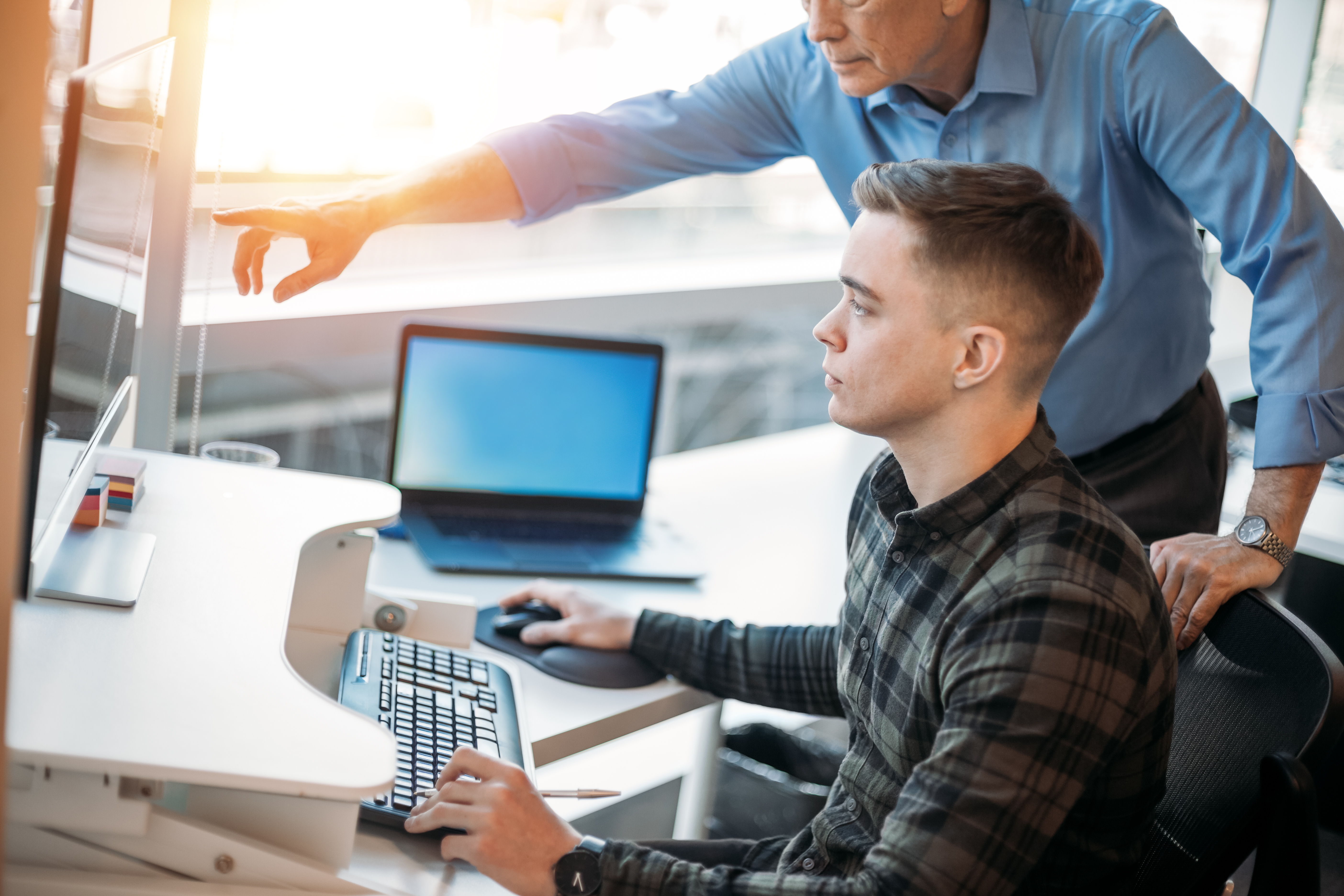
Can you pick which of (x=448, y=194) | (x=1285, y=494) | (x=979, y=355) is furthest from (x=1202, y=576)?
(x=448, y=194)

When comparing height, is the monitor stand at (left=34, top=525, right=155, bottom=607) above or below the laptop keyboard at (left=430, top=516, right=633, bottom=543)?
above

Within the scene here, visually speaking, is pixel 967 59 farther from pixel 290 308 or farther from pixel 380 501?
pixel 290 308

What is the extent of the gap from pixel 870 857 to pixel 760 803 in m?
1.39

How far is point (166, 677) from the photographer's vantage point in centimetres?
88

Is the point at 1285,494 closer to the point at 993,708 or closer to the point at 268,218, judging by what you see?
the point at 993,708

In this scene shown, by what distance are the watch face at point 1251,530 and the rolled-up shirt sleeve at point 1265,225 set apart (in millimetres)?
95

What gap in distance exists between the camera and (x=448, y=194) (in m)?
1.55

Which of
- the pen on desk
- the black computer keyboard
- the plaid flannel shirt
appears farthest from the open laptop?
the plaid flannel shirt

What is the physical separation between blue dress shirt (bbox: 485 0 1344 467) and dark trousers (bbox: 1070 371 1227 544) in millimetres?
27

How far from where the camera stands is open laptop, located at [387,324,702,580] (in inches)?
Answer: 69.7

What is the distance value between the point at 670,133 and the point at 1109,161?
624mm

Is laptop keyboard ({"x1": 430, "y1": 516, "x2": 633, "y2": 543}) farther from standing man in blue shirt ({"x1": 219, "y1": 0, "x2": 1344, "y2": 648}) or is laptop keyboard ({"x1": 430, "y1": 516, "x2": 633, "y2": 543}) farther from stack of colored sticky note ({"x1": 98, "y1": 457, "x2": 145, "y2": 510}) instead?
stack of colored sticky note ({"x1": 98, "y1": 457, "x2": 145, "y2": 510})

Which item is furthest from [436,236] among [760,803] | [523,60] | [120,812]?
[120,812]

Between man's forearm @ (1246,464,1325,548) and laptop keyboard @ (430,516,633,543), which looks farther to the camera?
laptop keyboard @ (430,516,633,543)
